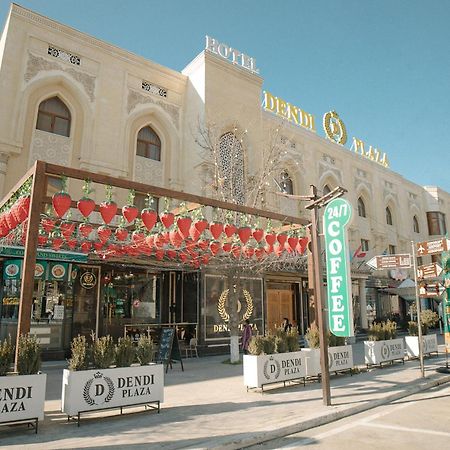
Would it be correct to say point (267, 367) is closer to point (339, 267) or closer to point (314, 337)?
point (314, 337)

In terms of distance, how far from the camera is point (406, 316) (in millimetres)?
31391

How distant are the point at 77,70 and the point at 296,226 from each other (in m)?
11.7

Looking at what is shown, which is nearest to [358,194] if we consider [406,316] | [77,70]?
[406,316]

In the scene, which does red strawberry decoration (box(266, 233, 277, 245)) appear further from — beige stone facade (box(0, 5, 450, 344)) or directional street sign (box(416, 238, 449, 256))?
beige stone facade (box(0, 5, 450, 344))

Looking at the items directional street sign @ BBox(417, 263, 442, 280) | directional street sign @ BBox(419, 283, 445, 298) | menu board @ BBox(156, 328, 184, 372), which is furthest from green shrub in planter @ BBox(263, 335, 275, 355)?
directional street sign @ BBox(419, 283, 445, 298)

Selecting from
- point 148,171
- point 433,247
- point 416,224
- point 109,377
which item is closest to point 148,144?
point 148,171

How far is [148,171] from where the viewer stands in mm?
17578

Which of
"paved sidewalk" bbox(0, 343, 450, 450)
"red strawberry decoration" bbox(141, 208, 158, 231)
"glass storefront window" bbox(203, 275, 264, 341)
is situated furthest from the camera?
"glass storefront window" bbox(203, 275, 264, 341)

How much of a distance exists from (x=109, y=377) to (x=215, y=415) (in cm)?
201

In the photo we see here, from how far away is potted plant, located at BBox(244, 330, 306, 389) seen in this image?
29.7 ft

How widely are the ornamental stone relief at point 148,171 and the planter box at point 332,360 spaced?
10259mm

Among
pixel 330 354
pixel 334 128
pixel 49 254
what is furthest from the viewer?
pixel 334 128

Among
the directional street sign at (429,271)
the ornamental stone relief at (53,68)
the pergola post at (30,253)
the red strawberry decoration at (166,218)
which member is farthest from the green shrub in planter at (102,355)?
the ornamental stone relief at (53,68)

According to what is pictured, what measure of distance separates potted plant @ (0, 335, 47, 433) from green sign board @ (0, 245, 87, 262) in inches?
287
